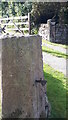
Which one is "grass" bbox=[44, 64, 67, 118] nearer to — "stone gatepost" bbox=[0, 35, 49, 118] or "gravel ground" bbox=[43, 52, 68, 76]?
"gravel ground" bbox=[43, 52, 68, 76]

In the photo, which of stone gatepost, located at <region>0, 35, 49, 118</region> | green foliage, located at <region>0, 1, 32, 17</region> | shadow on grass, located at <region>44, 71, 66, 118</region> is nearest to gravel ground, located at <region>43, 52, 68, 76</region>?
shadow on grass, located at <region>44, 71, 66, 118</region>

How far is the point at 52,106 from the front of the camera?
5.36 meters

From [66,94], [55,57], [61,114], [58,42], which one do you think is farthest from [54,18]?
[61,114]

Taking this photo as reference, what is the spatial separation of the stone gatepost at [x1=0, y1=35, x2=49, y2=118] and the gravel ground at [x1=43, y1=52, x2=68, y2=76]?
3.98 meters

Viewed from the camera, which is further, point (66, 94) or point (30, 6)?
point (30, 6)

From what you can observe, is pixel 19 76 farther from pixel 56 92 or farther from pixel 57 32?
pixel 57 32

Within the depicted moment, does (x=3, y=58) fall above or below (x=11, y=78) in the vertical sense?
above

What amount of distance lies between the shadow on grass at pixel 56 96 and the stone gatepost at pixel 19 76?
2.85 feet

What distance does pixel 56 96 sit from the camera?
6000mm

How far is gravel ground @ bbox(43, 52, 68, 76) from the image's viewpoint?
8.70 meters

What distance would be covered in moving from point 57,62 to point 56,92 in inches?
139

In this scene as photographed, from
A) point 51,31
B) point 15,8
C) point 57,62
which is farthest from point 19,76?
point 15,8

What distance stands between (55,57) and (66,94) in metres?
4.66

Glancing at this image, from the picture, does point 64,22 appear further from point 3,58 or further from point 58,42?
point 3,58
